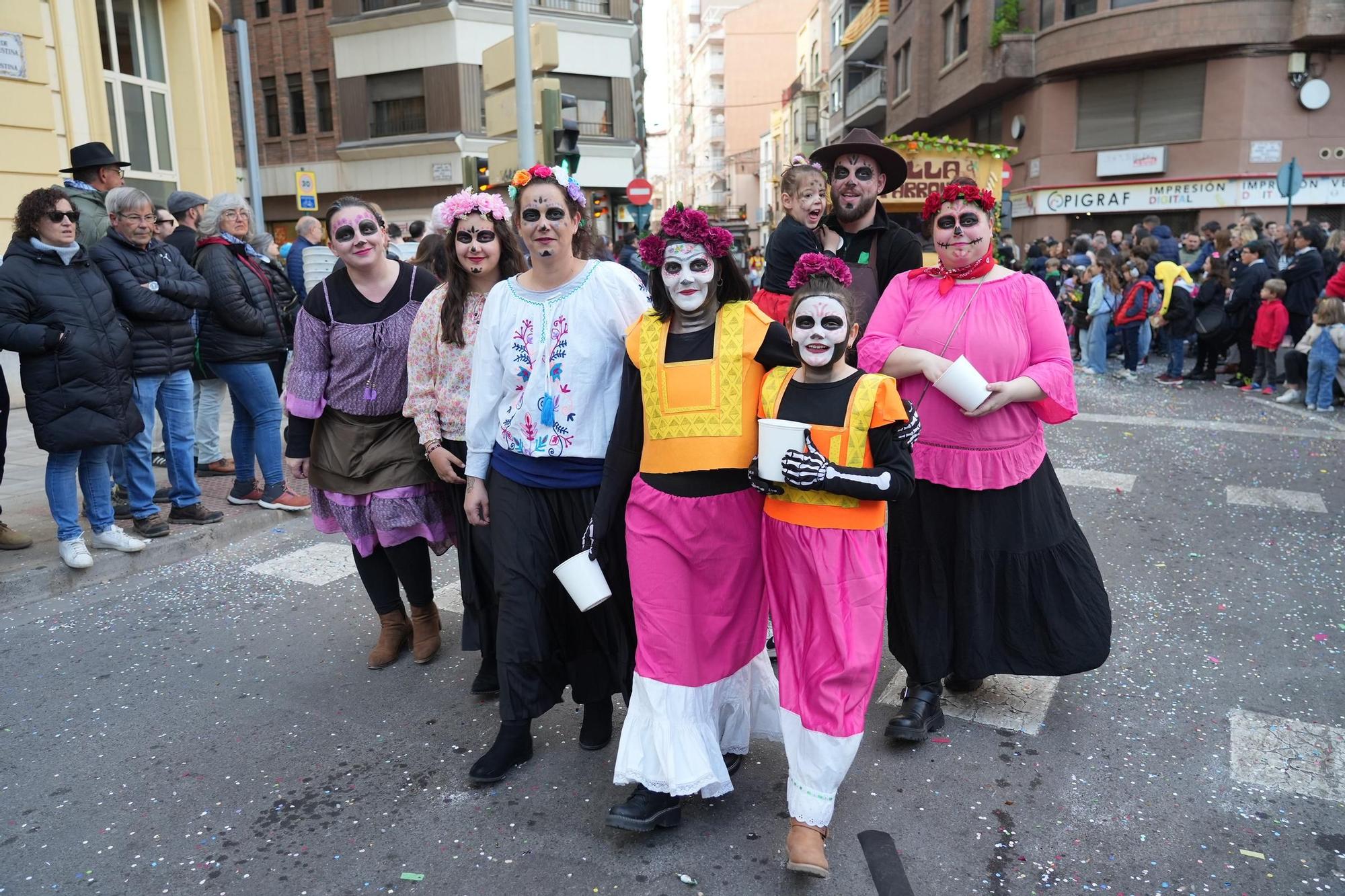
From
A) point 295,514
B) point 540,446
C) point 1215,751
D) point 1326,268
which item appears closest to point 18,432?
point 295,514

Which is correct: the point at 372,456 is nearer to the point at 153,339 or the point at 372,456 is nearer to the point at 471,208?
the point at 471,208

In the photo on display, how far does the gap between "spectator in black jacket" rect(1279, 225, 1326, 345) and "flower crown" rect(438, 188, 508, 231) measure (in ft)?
34.1

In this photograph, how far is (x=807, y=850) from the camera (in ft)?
8.85

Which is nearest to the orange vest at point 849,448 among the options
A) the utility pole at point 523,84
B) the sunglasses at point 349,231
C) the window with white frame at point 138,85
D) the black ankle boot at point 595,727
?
the black ankle boot at point 595,727

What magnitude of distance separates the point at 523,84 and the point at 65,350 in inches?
268

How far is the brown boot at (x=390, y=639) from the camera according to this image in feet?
14.4

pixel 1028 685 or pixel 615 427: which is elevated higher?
pixel 615 427

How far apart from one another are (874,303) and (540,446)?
1.62m

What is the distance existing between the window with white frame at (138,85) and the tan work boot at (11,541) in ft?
29.1

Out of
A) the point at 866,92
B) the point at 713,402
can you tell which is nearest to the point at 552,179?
the point at 713,402

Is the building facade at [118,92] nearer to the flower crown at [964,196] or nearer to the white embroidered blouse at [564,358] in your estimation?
the white embroidered blouse at [564,358]

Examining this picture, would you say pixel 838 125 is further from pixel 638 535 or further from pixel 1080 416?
pixel 638 535

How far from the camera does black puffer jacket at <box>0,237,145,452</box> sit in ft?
17.0

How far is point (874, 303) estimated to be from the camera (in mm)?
4055
